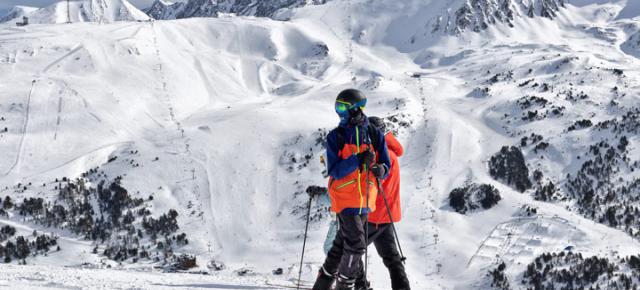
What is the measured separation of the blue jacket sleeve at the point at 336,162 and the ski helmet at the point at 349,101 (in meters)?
0.37

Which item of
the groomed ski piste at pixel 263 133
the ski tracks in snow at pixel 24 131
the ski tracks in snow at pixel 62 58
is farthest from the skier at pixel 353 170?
the ski tracks in snow at pixel 62 58

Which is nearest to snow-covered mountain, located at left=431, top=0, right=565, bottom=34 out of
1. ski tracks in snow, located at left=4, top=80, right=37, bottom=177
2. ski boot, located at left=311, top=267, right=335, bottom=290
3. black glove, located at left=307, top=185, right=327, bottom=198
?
ski tracks in snow, located at left=4, top=80, right=37, bottom=177

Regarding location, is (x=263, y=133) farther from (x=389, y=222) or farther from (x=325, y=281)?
(x=325, y=281)

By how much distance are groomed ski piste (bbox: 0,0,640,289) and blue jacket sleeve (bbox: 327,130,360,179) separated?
6123 millimetres

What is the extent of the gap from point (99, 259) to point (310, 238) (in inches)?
950

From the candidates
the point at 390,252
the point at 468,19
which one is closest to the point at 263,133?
the point at 390,252

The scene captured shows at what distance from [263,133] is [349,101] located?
81072 millimetres

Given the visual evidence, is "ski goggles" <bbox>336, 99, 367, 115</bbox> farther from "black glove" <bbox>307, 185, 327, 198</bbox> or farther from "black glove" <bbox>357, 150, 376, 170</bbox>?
"black glove" <bbox>307, 185, 327, 198</bbox>

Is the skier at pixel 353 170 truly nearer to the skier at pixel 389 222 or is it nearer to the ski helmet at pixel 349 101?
the ski helmet at pixel 349 101

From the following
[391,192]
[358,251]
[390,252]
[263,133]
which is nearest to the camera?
[358,251]

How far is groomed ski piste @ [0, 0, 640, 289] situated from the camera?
6332 cm

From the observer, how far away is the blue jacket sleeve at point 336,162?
8008 millimetres

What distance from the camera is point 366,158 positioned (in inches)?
315

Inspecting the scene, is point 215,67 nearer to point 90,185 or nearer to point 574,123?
point 90,185
